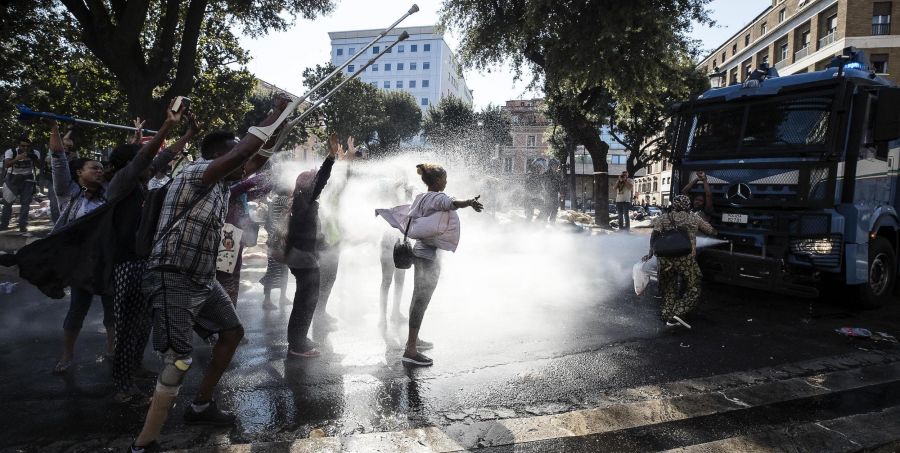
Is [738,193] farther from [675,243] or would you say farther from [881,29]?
[881,29]

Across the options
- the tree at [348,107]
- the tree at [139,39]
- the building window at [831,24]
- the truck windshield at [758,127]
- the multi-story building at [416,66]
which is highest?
the multi-story building at [416,66]

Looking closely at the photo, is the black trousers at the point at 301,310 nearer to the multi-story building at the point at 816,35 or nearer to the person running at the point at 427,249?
the person running at the point at 427,249

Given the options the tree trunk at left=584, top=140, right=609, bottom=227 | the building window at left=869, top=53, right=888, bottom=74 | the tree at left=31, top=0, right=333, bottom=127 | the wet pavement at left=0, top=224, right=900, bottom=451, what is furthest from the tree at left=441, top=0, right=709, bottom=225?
the building window at left=869, top=53, right=888, bottom=74

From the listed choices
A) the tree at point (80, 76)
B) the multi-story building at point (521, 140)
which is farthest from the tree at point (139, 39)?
the multi-story building at point (521, 140)

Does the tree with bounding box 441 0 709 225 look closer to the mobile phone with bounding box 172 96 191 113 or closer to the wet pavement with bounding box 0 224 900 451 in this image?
the wet pavement with bounding box 0 224 900 451

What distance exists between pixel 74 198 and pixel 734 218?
7.29m

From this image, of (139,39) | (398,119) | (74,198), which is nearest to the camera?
(74,198)

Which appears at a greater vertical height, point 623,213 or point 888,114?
point 888,114

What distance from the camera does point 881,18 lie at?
1251 inches

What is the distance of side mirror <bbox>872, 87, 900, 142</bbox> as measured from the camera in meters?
6.06

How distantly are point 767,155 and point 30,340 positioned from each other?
28.1 feet

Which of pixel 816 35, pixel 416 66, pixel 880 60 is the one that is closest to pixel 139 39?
pixel 880 60

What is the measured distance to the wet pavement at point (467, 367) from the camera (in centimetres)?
313

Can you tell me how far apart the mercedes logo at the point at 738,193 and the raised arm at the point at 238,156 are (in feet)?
20.1
